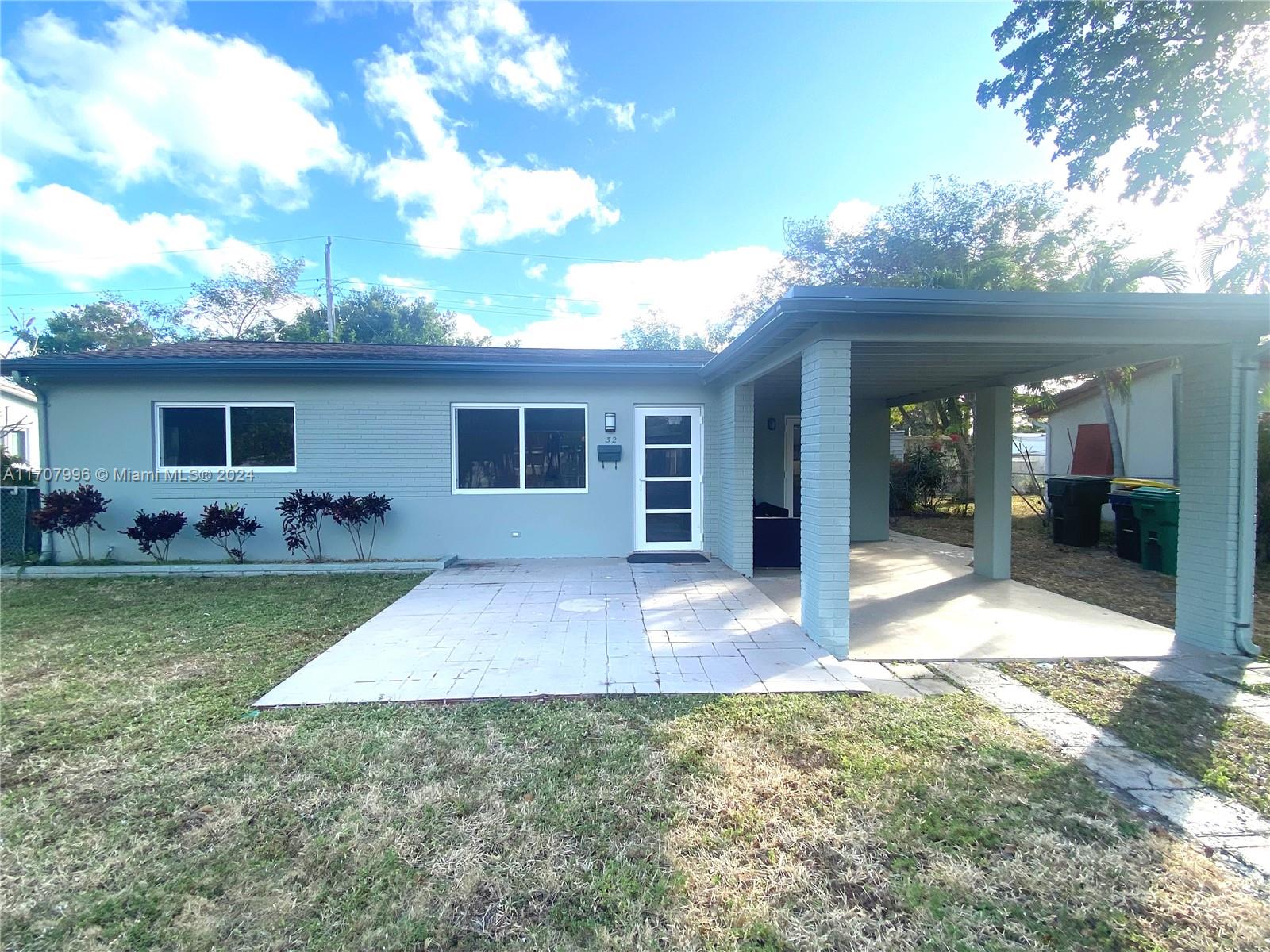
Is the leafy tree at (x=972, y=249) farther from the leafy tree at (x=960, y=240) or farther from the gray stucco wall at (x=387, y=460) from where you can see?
the gray stucco wall at (x=387, y=460)

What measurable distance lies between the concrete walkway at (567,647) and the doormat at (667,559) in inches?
43.9

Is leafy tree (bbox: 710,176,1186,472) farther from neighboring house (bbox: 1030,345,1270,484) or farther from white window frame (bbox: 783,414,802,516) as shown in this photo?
white window frame (bbox: 783,414,802,516)

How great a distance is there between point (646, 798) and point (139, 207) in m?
22.2

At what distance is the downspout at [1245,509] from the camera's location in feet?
14.0

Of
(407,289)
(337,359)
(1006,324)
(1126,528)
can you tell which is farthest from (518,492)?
(407,289)

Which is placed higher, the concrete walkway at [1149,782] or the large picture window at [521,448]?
the large picture window at [521,448]

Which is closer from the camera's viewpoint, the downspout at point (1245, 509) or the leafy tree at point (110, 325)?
the downspout at point (1245, 509)

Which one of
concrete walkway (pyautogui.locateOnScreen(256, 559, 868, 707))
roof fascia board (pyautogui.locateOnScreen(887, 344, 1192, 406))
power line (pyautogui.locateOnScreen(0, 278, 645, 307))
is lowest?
concrete walkway (pyautogui.locateOnScreen(256, 559, 868, 707))

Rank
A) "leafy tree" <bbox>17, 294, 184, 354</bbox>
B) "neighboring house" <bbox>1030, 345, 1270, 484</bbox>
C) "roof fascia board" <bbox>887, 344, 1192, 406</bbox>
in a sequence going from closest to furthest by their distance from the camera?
"roof fascia board" <bbox>887, 344, 1192, 406</bbox>
"neighboring house" <bbox>1030, 345, 1270, 484</bbox>
"leafy tree" <bbox>17, 294, 184, 354</bbox>

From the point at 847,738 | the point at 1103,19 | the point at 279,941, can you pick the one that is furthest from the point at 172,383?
the point at 1103,19

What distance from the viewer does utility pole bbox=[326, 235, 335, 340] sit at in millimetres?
23163

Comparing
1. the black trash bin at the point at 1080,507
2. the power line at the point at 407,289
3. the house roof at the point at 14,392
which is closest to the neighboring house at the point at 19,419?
the house roof at the point at 14,392

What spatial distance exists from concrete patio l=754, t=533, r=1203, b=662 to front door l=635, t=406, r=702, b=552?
4.84 feet

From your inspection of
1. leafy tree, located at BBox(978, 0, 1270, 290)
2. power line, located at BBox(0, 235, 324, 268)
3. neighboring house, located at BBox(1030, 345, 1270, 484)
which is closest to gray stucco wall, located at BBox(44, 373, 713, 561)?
leafy tree, located at BBox(978, 0, 1270, 290)
